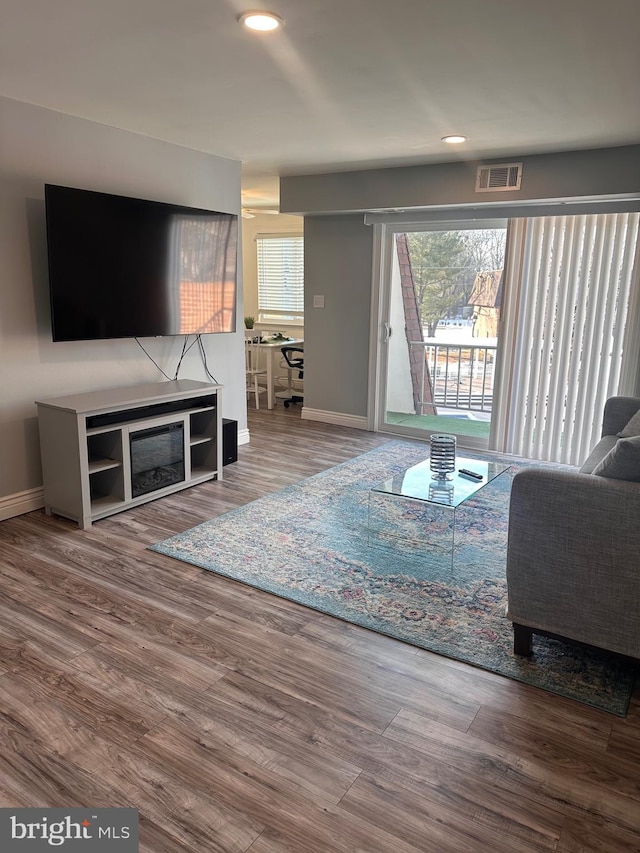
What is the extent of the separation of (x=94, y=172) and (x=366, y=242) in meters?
2.68

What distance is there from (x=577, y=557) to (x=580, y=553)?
0.06 ft

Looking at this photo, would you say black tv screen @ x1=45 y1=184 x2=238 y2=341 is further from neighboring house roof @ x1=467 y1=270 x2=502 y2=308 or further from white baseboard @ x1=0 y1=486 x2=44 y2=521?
neighboring house roof @ x1=467 y1=270 x2=502 y2=308

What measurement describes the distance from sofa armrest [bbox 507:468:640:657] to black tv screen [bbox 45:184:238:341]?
275 cm

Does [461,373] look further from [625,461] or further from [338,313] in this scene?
[625,461]

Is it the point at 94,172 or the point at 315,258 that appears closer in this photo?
the point at 94,172

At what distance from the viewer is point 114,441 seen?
3721 mm

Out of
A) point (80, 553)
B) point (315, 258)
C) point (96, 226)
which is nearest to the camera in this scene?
point (80, 553)

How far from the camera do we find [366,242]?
5.79 m

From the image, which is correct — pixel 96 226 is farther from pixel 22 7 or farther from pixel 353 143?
pixel 353 143

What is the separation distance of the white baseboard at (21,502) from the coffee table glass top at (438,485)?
84.3 inches

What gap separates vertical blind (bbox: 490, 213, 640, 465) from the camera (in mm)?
4605

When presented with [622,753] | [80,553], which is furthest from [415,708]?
[80,553]

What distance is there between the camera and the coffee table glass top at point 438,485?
3.19m

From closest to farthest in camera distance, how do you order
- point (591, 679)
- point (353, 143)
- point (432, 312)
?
point (591, 679)
point (353, 143)
point (432, 312)
